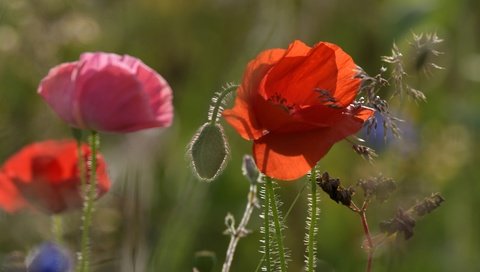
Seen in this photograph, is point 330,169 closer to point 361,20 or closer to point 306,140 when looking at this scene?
point 361,20

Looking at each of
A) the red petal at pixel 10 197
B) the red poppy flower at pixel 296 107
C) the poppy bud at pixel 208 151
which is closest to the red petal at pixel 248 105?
the red poppy flower at pixel 296 107

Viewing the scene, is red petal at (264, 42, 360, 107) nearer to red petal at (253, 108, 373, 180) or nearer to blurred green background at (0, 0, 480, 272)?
red petal at (253, 108, 373, 180)

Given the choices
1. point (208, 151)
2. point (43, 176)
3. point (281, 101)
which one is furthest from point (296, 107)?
point (43, 176)

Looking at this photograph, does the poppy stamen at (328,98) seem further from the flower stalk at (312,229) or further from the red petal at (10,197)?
the red petal at (10,197)

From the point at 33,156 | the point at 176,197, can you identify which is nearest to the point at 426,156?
the point at 176,197

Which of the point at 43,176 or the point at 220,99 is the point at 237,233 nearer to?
the point at 220,99
